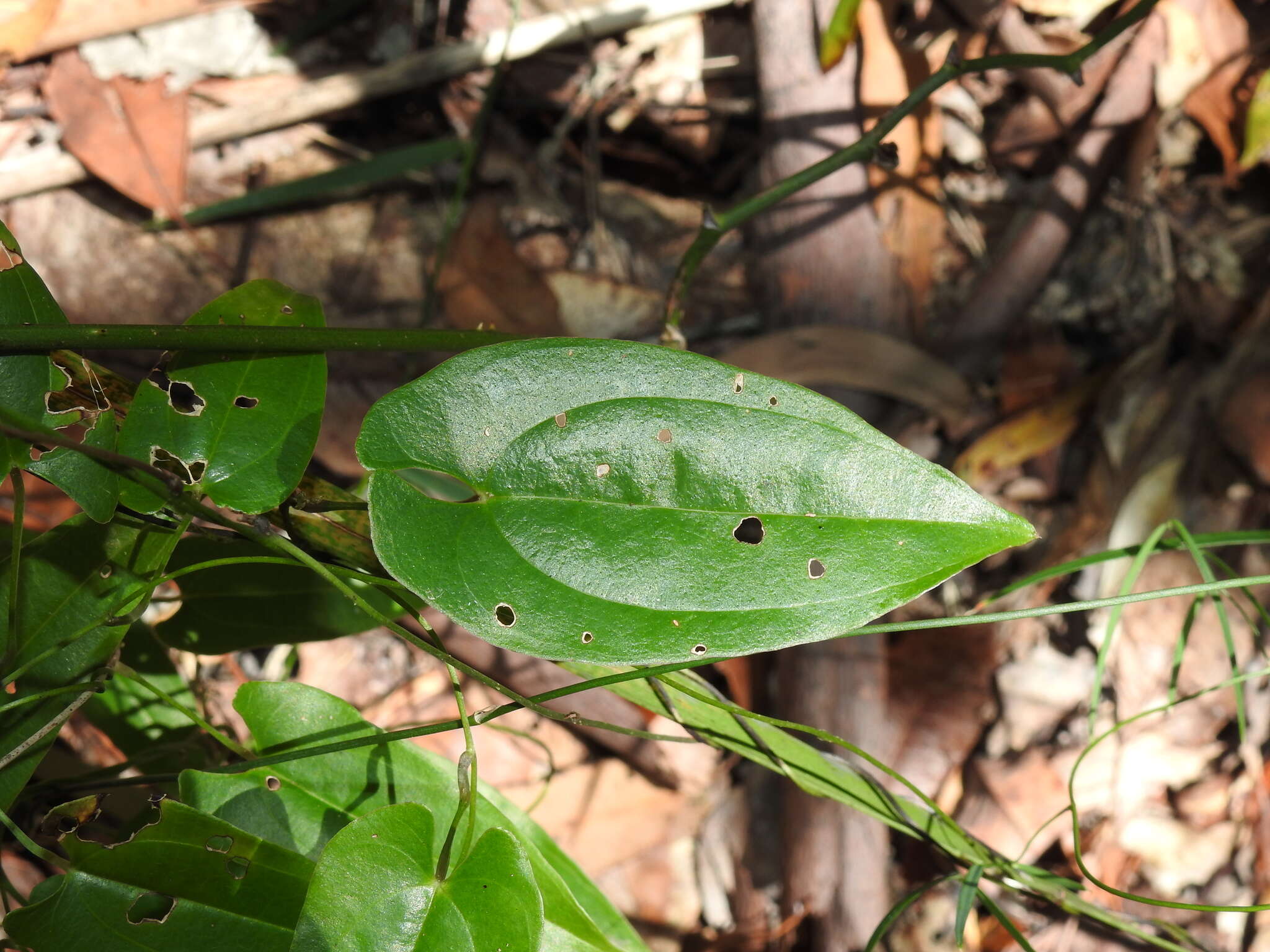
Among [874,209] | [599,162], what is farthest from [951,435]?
[599,162]


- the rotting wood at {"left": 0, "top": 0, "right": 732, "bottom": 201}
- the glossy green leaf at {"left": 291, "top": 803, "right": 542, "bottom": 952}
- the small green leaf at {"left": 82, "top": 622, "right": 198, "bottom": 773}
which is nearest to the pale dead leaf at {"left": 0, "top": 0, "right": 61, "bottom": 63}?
the rotting wood at {"left": 0, "top": 0, "right": 732, "bottom": 201}

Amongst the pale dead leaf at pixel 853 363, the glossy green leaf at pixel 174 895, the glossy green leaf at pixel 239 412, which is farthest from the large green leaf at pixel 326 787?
the pale dead leaf at pixel 853 363

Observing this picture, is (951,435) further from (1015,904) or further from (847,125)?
(1015,904)

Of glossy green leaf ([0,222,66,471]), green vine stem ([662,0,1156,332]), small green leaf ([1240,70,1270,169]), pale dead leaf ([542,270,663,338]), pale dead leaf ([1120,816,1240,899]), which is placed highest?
small green leaf ([1240,70,1270,169])

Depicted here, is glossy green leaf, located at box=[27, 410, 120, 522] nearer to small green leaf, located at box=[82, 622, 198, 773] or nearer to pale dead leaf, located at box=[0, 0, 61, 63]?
small green leaf, located at box=[82, 622, 198, 773]

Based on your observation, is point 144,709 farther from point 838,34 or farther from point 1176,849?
point 1176,849
